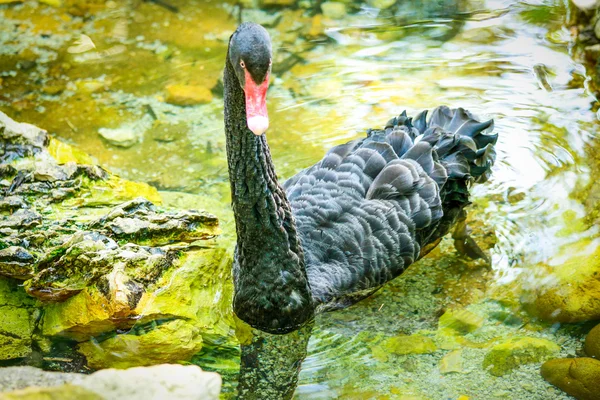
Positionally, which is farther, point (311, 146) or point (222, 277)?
point (311, 146)

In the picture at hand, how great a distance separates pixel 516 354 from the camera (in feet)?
11.4

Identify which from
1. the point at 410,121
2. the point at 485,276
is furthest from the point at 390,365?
the point at 410,121

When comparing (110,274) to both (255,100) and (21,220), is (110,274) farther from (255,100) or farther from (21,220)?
(255,100)

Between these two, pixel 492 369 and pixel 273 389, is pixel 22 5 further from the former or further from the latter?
pixel 492 369

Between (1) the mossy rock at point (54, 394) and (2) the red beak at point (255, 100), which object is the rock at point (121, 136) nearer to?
(2) the red beak at point (255, 100)

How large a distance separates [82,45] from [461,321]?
4.32 m

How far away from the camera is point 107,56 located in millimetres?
6289

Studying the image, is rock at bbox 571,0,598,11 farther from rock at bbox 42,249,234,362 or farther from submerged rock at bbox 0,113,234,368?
rock at bbox 42,249,234,362

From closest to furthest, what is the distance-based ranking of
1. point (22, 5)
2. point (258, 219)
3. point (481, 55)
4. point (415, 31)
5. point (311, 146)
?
1. point (258, 219)
2. point (311, 146)
3. point (481, 55)
4. point (415, 31)
5. point (22, 5)

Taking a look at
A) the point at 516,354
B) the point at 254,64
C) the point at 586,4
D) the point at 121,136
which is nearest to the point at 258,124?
the point at 254,64

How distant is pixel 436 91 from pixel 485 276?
1.83 m

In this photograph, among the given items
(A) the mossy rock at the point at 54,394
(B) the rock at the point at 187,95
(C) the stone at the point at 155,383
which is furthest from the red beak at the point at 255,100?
(B) the rock at the point at 187,95

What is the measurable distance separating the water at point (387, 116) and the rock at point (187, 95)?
0.07m

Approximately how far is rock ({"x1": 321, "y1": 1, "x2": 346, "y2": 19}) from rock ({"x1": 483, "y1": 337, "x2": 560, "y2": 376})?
3856 mm
